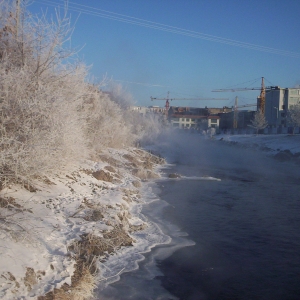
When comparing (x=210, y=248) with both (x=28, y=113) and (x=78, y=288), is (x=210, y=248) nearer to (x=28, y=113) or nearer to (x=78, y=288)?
(x=78, y=288)

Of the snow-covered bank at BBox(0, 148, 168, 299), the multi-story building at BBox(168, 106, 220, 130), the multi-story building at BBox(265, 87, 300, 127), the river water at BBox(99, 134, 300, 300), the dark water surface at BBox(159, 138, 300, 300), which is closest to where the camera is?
the snow-covered bank at BBox(0, 148, 168, 299)

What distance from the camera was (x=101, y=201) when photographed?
13008 mm

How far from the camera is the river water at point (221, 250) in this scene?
7.69 metres

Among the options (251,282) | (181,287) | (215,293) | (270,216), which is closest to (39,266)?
(181,287)

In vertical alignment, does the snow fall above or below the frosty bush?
below

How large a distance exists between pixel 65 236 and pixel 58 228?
342 millimetres

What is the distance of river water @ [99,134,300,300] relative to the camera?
769 centimetres

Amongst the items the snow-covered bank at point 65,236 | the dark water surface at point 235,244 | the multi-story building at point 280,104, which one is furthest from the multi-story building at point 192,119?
the snow-covered bank at point 65,236

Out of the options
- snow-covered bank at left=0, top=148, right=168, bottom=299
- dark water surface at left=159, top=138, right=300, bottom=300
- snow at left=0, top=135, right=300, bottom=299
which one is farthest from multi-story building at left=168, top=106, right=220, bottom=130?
snow-covered bank at left=0, top=148, right=168, bottom=299

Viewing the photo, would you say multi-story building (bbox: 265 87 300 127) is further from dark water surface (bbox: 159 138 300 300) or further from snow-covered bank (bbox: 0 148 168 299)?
snow-covered bank (bbox: 0 148 168 299)

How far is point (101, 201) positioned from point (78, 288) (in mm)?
6092

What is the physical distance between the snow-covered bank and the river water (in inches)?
22.1

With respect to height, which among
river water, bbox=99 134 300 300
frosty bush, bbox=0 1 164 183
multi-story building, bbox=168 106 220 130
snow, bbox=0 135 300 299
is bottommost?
river water, bbox=99 134 300 300

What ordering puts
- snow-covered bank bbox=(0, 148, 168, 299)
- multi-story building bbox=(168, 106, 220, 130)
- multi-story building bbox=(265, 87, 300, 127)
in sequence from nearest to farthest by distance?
snow-covered bank bbox=(0, 148, 168, 299), multi-story building bbox=(265, 87, 300, 127), multi-story building bbox=(168, 106, 220, 130)
